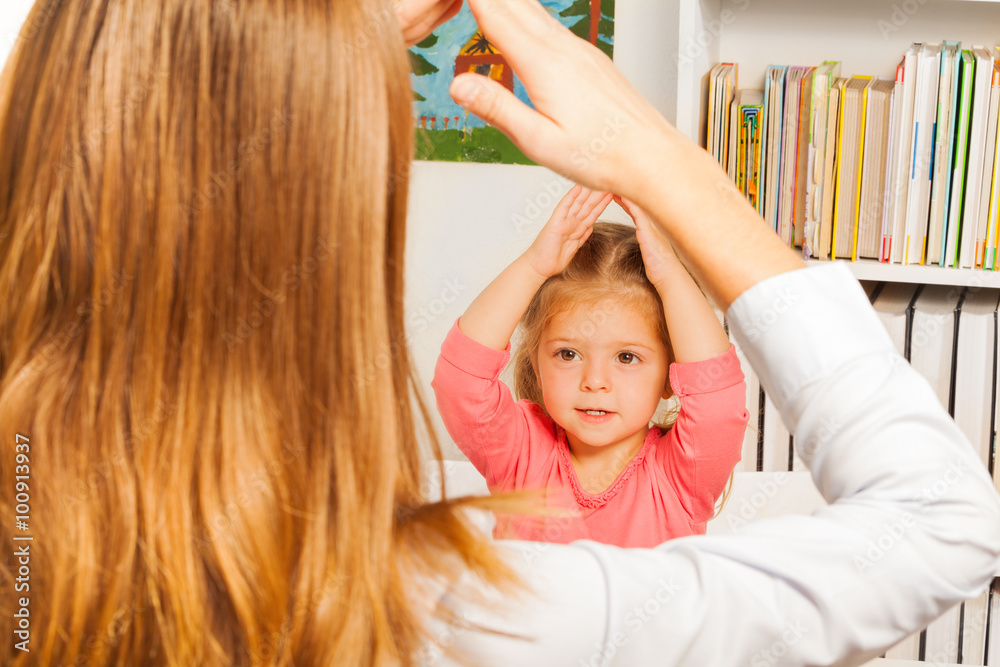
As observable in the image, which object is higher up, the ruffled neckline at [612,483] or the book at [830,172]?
the book at [830,172]

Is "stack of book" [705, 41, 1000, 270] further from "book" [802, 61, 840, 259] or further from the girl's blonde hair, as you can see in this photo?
the girl's blonde hair

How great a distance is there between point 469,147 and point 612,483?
2.87 feet

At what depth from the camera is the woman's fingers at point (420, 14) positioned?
628 mm

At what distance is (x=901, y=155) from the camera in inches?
49.7

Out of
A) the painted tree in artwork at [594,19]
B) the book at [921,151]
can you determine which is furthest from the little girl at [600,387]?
the painted tree in artwork at [594,19]

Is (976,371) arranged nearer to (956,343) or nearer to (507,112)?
(956,343)

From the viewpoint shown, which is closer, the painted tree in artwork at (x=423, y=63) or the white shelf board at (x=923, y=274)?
the white shelf board at (x=923, y=274)

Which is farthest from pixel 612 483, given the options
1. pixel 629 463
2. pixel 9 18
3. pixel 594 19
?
pixel 9 18

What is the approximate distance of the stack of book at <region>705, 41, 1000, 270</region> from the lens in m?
1.22

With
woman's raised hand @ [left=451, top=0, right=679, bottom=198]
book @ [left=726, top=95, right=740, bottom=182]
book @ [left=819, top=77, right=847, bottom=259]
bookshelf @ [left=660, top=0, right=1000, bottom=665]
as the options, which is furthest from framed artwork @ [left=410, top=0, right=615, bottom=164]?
woman's raised hand @ [left=451, top=0, right=679, bottom=198]

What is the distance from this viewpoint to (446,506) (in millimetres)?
522

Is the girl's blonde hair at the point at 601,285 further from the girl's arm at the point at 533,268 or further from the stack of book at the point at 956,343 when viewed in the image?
the stack of book at the point at 956,343

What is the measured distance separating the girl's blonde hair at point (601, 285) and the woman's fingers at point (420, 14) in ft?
1.66

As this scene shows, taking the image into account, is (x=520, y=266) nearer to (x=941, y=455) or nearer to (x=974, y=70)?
(x=941, y=455)
